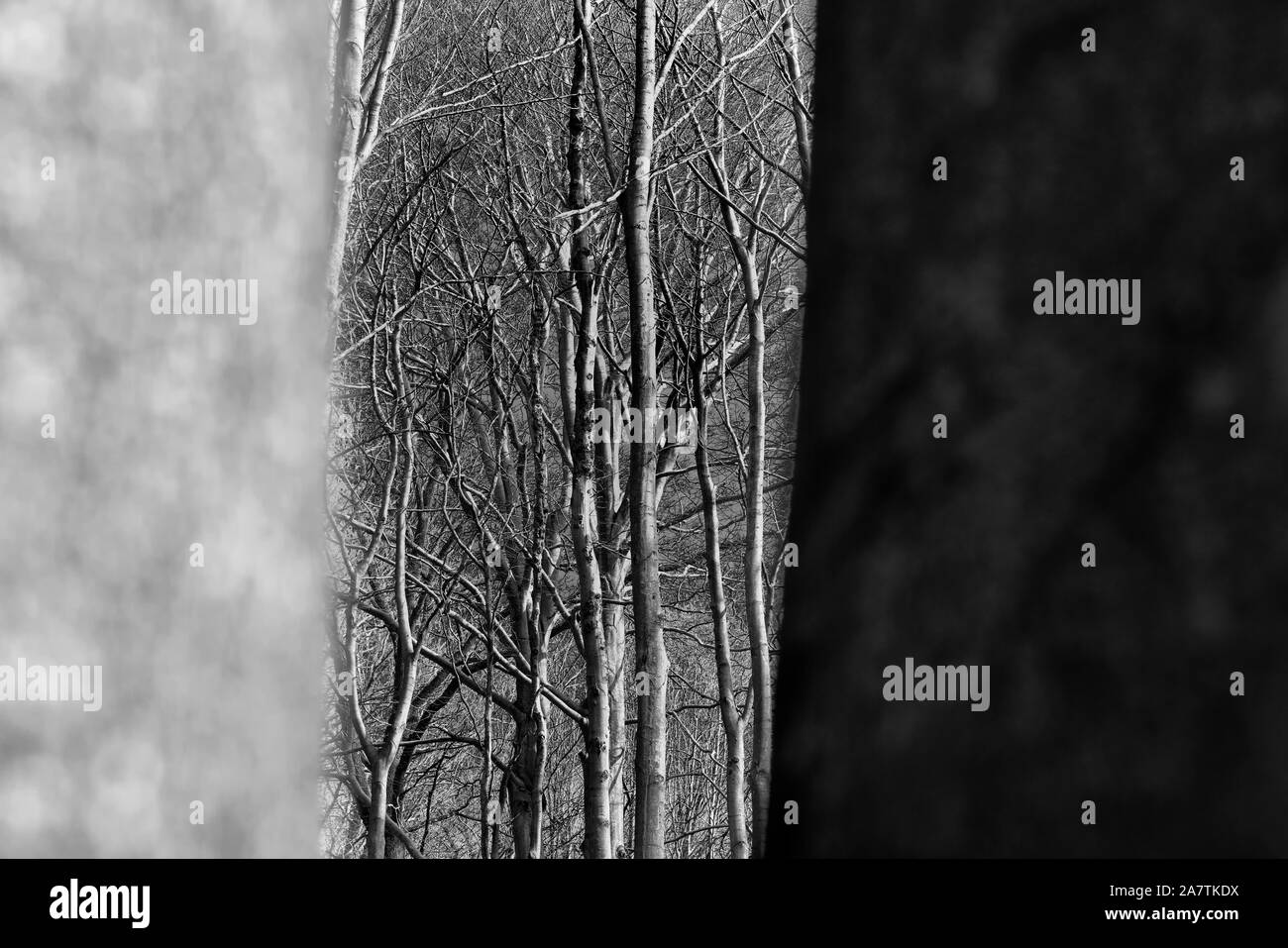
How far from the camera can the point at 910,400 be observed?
0.63m

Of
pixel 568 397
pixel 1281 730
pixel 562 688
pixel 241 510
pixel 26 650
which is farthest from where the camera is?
pixel 562 688

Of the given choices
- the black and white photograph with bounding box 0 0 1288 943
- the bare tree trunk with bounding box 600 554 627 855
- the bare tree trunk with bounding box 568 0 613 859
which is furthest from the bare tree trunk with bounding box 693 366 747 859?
the black and white photograph with bounding box 0 0 1288 943

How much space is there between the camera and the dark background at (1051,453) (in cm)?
56

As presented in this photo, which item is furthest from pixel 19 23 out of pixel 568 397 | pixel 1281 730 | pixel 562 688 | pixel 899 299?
pixel 562 688

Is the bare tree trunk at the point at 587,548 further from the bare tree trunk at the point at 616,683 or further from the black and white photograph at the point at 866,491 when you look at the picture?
the black and white photograph at the point at 866,491

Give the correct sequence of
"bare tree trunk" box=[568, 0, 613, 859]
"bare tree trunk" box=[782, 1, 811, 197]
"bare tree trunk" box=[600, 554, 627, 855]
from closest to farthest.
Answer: "bare tree trunk" box=[568, 0, 613, 859]
"bare tree trunk" box=[782, 1, 811, 197]
"bare tree trunk" box=[600, 554, 627, 855]

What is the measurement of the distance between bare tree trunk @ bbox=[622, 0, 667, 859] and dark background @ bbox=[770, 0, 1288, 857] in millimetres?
4380

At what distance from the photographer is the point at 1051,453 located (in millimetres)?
589

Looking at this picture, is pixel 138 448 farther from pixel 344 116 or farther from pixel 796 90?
pixel 796 90

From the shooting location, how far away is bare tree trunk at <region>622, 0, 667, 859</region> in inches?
204

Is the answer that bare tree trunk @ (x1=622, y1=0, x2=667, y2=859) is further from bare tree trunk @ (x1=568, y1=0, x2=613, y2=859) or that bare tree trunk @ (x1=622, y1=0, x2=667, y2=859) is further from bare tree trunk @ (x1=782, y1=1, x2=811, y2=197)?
bare tree trunk @ (x1=782, y1=1, x2=811, y2=197)

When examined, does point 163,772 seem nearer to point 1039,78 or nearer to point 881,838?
point 881,838

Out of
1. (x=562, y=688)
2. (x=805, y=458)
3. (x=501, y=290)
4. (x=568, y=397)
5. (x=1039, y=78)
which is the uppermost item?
(x=501, y=290)

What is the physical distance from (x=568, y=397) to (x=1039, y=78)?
7.82 m
